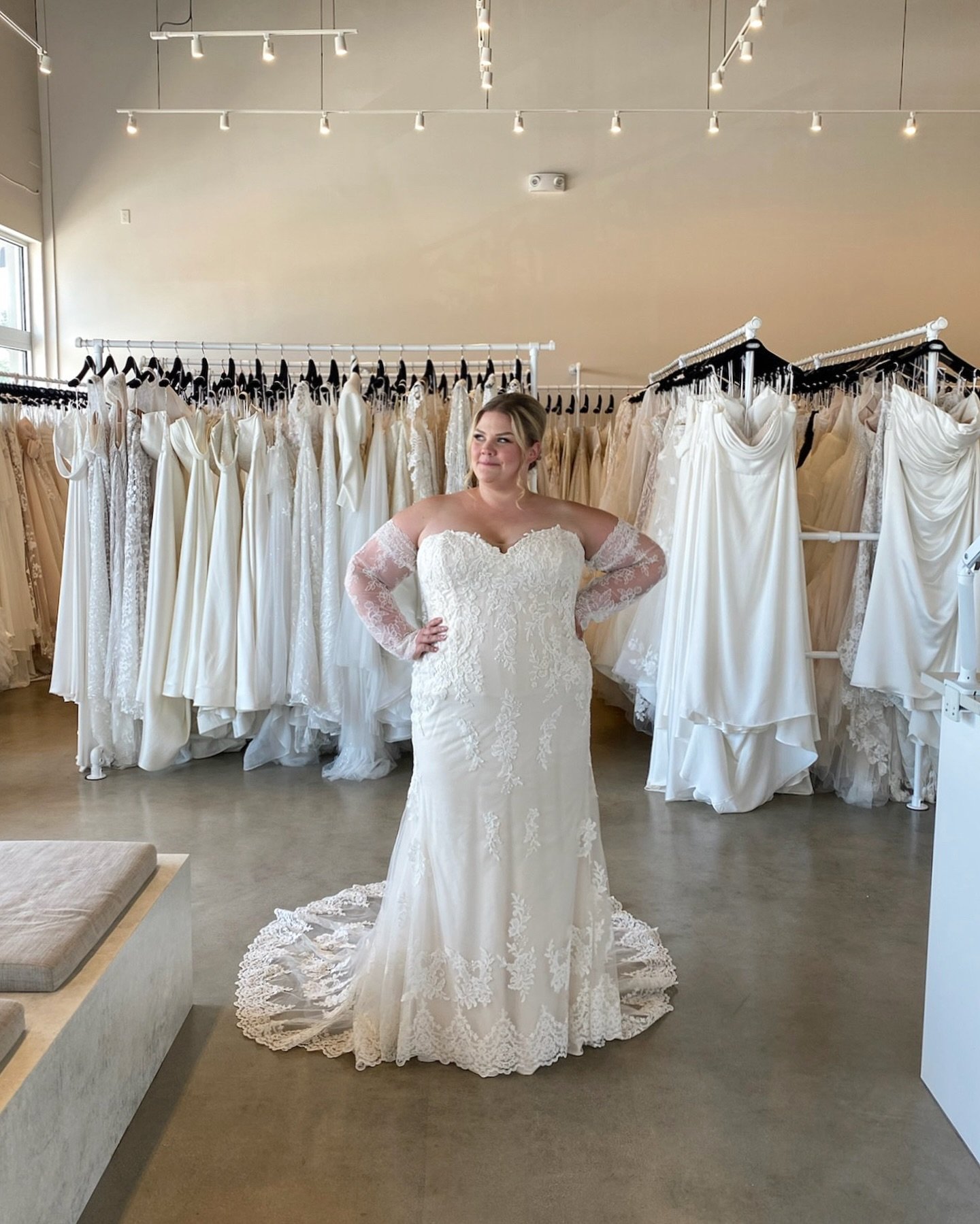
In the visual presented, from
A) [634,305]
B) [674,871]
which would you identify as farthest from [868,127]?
[674,871]

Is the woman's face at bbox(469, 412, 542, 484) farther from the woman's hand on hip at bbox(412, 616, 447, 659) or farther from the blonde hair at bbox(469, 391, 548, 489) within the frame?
the woman's hand on hip at bbox(412, 616, 447, 659)

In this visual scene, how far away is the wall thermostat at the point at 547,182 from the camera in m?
7.48

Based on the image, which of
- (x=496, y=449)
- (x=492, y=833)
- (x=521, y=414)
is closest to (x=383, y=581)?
(x=496, y=449)

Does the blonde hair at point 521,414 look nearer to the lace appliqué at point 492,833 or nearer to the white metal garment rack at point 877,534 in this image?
the lace appliqué at point 492,833

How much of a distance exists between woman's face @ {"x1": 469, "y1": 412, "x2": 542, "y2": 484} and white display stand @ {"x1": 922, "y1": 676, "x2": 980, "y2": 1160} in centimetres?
122

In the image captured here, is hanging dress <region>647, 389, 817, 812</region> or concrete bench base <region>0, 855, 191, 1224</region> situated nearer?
concrete bench base <region>0, 855, 191, 1224</region>

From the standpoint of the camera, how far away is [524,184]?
7543 millimetres

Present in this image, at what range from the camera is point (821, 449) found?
16.5 ft

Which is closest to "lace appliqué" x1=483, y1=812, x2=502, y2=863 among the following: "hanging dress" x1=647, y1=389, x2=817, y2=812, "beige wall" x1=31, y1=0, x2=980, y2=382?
"hanging dress" x1=647, y1=389, x2=817, y2=812

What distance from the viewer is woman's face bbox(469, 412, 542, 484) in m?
2.60

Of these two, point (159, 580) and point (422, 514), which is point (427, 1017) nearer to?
point (422, 514)

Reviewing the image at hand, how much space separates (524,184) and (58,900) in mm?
6624

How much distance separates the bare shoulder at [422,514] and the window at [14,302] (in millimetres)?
6051

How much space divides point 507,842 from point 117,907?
0.95 meters
